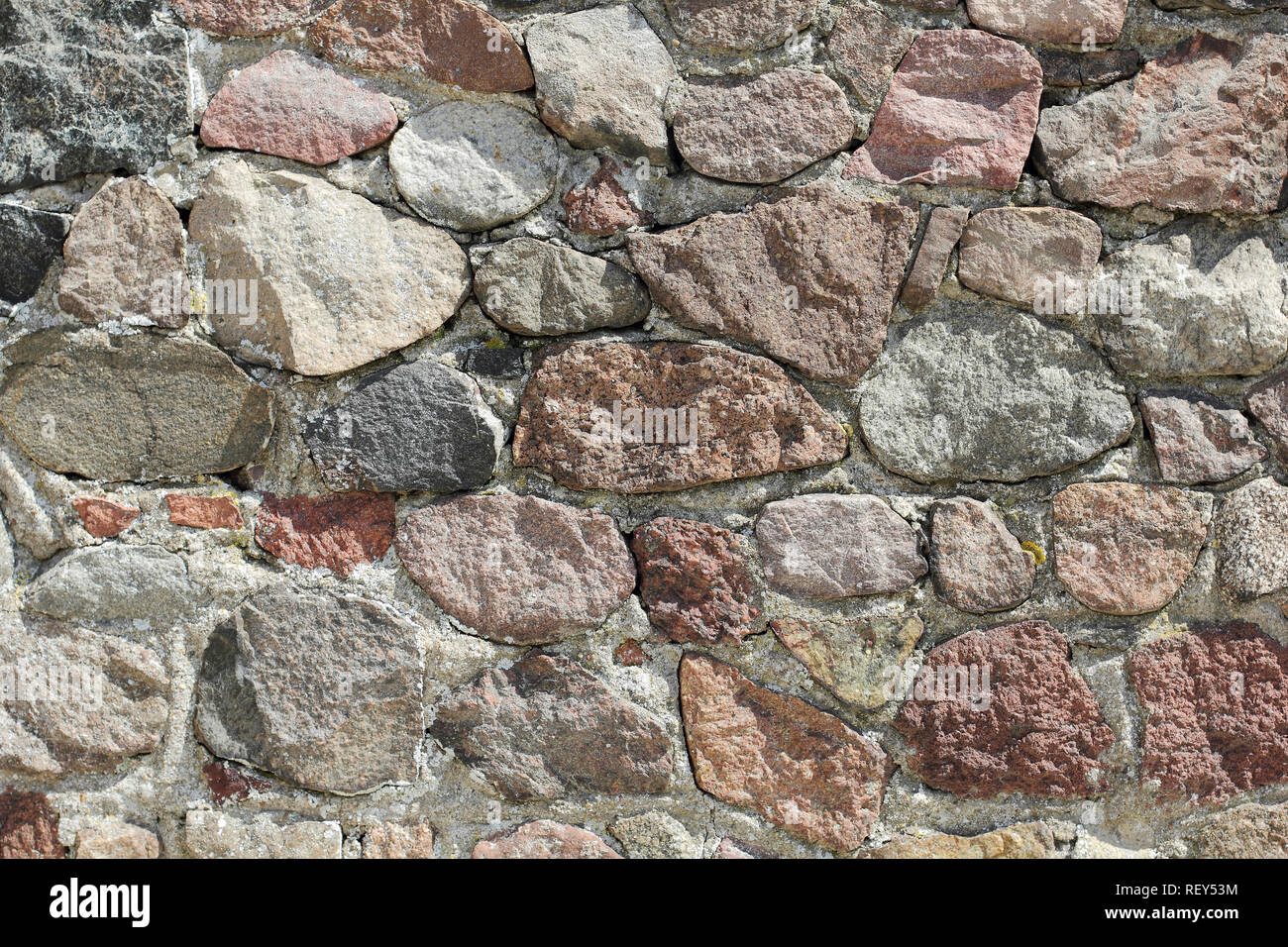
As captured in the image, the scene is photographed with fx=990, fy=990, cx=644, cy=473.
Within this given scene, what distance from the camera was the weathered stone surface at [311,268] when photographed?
4.95 feet

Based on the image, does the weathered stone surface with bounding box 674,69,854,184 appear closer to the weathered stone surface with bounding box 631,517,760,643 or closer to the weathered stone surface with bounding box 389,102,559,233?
the weathered stone surface with bounding box 389,102,559,233

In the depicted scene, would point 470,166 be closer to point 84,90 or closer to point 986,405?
point 84,90

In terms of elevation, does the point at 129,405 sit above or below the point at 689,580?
above

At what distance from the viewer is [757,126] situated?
5.29ft

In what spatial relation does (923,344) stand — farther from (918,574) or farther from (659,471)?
(659,471)

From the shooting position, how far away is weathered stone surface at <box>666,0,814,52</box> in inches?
63.6

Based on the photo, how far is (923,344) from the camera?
1646 millimetres

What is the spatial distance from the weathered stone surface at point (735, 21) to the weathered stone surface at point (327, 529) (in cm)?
91

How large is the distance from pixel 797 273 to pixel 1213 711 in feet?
3.34

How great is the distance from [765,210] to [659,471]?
0.46 m

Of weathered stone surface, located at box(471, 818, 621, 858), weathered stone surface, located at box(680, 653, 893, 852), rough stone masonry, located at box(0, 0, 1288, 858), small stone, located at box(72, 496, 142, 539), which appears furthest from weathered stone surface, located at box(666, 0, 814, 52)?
weathered stone surface, located at box(471, 818, 621, 858)

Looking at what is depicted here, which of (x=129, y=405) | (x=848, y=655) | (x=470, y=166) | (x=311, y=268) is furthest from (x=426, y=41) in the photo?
(x=848, y=655)

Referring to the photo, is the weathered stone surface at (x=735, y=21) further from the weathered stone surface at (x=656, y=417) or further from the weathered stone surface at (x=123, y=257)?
the weathered stone surface at (x=123, y=257)

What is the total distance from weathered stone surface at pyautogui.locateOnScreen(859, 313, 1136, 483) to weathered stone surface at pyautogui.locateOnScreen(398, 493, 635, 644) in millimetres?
511
